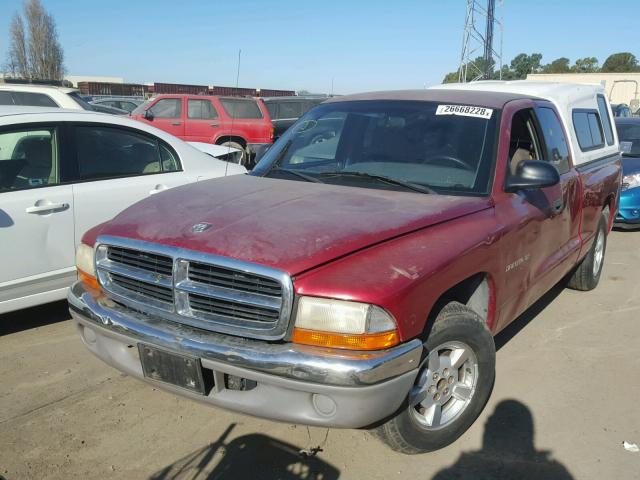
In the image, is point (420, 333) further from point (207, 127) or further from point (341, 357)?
point (207, 127)

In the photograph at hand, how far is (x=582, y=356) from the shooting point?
4.32 meters

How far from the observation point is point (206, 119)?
14484mm

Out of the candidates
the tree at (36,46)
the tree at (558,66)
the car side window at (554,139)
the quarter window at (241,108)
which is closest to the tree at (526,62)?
the tree at (558,66)

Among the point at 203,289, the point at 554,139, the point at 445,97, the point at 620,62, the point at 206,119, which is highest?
the point at 620,62

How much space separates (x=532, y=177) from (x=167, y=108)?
12462 millimetres

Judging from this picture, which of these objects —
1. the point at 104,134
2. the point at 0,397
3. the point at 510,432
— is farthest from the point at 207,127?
the point at 510,432

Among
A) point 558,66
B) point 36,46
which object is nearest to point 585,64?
point 558,66

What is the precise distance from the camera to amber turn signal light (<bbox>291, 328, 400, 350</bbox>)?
7.99 ft

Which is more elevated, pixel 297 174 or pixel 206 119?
pixel 297 174

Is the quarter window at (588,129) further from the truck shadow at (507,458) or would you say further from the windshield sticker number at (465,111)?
the truck shadow at (507,458)

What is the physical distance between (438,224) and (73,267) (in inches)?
115

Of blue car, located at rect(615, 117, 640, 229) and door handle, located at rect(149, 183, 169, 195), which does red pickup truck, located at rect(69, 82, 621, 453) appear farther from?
blue car, located at rect(615, 117, 640, 229)

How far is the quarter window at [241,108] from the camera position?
14.7 metres

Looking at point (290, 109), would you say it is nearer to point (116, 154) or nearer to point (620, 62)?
point (116, 154)
